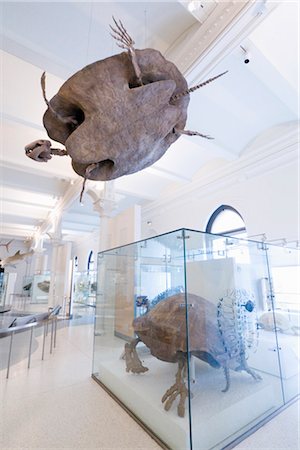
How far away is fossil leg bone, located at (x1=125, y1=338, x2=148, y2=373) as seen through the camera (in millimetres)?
2506

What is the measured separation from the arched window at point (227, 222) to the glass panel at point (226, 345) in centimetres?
260

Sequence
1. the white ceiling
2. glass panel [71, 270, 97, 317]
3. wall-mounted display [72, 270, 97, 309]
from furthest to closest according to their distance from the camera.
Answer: wall-mounted display [72, 270, 97, 309] → glass panel [71, 270, 97, 317] → the white ceiling

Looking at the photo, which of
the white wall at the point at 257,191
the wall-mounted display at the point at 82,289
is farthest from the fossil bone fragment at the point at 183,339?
the wall-mounted display at the point at 82,289

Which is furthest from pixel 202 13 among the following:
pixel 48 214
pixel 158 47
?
pixel 48 214

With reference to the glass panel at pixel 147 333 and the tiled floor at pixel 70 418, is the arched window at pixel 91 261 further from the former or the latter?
the tiled floor at pixel 70 418

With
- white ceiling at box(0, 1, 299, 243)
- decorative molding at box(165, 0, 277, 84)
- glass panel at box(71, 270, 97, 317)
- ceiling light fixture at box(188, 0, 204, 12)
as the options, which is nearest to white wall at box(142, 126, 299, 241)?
white ceiling at box(0, 1, 299, 243)

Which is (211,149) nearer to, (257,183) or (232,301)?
(257,183)

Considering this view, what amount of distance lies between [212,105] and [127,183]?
3.54m

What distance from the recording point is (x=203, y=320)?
206 centimetres

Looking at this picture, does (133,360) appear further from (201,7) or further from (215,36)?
(201,7)

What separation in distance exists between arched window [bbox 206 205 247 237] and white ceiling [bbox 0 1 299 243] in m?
1.23

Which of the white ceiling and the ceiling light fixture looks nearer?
the ceiling light fixture

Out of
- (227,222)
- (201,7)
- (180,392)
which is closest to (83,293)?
(227,222)

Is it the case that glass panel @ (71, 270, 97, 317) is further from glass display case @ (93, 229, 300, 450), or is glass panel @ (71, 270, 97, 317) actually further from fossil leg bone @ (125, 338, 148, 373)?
fossil leg bone @ (125, 338, 148, 373)
